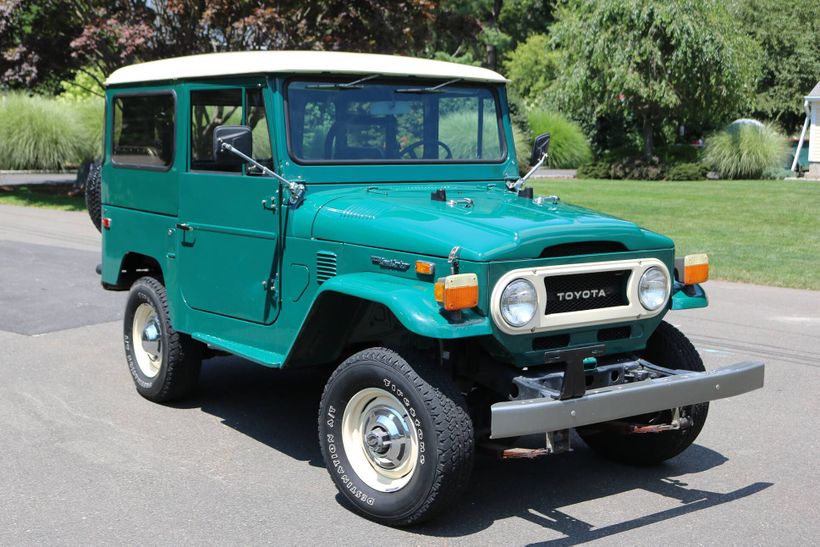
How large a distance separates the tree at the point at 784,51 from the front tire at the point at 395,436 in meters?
39.6

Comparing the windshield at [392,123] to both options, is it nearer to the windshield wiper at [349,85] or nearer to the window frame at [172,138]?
the windshield wiper at [349,85]

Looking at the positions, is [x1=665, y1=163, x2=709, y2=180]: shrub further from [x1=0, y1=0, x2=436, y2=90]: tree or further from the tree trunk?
[x1=0, y1=0, x2=436, y2=90]: tree

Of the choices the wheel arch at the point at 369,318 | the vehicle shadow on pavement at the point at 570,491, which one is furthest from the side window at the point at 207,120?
the vehicle shadow on pavement at the point at 570,491

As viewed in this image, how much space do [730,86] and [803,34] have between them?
1461 cm

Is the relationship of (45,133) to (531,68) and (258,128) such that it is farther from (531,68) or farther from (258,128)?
(531,68)

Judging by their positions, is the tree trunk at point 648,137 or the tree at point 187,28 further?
the tree trunk at point 648,137

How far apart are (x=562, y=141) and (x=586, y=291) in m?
29.3

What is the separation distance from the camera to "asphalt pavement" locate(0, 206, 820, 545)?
4.51 meters

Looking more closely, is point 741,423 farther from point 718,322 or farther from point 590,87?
point 590,87

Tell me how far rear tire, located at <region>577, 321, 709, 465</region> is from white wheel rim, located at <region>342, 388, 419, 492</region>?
3.20ft

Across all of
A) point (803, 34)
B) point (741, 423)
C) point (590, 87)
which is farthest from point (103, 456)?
point (803, 34)

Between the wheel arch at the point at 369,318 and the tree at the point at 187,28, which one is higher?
the tree at the point at 187,28

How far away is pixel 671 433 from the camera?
5.20m

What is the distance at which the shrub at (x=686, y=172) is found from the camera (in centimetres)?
2967
